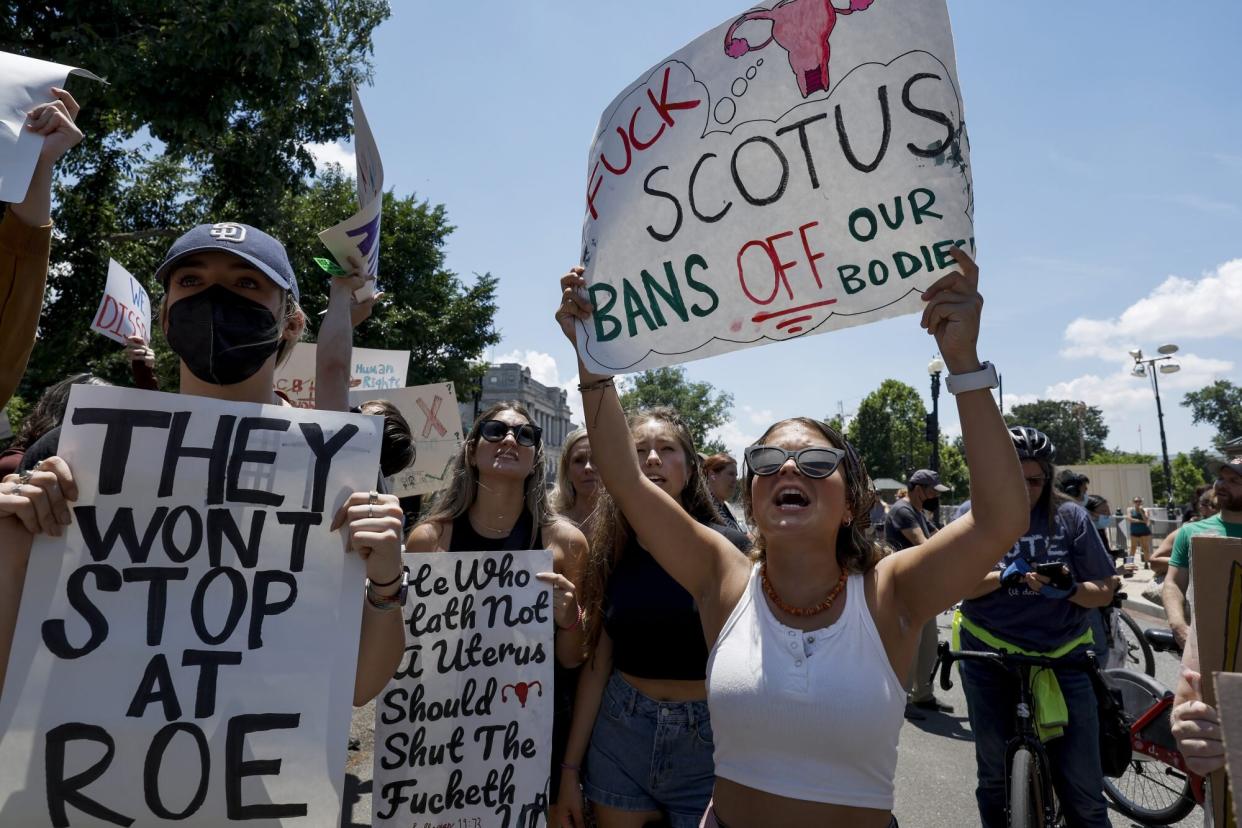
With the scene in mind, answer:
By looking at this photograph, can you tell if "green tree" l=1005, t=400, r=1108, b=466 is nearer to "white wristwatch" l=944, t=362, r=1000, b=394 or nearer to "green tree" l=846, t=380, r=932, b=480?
"green tree" l=846, t=380, r=932, b=480

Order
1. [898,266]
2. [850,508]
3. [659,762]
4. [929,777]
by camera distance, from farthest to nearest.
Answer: [929,777] → [659,762] → [850,508] → [898,266]

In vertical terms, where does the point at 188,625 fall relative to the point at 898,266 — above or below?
below

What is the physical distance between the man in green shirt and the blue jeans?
3.98ft

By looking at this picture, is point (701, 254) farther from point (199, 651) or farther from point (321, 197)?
point (321, 197)

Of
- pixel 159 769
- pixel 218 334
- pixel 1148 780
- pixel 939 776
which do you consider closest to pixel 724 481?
pixel 939 776

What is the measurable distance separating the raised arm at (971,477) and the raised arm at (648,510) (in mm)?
596

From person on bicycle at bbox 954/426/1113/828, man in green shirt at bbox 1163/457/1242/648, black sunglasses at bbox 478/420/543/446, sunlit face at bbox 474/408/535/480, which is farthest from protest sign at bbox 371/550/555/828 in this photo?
man in green shirt at bbox 1163/457/1242/648

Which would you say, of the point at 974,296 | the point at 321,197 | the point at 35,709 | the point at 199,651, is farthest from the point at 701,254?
the point at 321,197

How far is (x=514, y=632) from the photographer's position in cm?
290

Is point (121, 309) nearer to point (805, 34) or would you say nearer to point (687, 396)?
point (805, 34)

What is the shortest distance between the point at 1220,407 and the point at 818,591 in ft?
394

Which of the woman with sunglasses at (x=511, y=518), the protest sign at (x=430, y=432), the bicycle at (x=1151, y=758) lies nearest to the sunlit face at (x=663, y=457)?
the woman with sunglasses at (x=511, y=518)

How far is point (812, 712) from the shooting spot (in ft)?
6.58

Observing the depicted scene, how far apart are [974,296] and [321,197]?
25.4 metres
